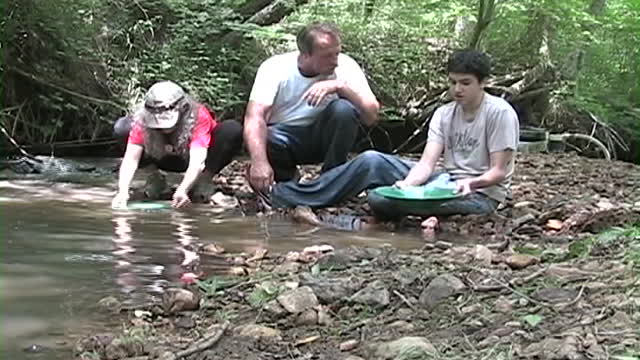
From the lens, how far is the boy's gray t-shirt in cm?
445

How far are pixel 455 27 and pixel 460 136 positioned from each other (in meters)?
6.90

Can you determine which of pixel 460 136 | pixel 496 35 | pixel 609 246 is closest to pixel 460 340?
pixel 609 246

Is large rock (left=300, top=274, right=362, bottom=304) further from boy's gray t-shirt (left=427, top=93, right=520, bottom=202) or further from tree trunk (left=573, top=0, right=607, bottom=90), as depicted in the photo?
tree trunk (left=573, top=0, right=607, bottom=90)

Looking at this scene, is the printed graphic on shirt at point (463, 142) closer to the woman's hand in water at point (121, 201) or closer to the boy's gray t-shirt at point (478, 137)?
the boy's gray t-shirt at point (478, 137)

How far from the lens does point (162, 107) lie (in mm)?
4895

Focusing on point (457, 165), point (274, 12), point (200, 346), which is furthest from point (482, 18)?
point (200, 346)

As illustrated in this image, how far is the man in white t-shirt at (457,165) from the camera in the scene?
4.45m

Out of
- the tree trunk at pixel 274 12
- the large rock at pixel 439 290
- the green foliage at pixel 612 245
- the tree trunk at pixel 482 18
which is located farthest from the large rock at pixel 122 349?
the tree trunk at pixel 482 18

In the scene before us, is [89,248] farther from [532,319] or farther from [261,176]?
[532,319]

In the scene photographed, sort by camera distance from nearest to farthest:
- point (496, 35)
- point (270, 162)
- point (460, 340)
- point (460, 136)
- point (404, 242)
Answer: point (460, 340) → point (404, 242) → point (460, 136) → point (270, 162) → point (496, 35)

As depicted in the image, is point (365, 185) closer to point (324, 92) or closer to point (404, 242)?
point (324, 92)

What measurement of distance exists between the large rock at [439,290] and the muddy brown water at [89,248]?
0.88m

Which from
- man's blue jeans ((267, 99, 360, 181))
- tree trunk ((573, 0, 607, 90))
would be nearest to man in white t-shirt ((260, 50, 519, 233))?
man's blue jeans ((267, 99, 360, 181))

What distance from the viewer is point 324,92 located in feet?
16.1
